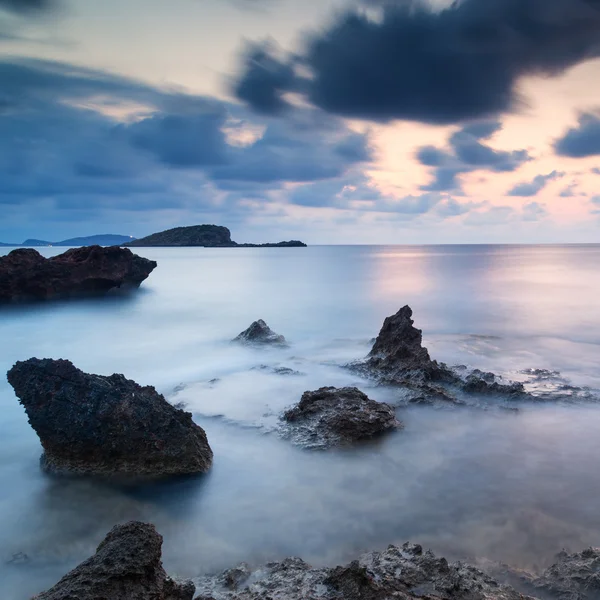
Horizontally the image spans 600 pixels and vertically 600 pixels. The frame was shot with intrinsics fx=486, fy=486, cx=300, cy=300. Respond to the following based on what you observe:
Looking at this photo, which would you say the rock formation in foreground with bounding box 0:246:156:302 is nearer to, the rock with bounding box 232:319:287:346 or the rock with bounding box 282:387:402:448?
the rock with bounding box 232:319:287:346

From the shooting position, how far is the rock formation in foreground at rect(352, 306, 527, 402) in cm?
914

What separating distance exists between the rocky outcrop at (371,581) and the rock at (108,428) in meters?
2.10

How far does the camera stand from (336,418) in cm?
736

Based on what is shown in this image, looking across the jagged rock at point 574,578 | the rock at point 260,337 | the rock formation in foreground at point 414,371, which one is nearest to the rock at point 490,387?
the rock formation in foreground at point 414,371

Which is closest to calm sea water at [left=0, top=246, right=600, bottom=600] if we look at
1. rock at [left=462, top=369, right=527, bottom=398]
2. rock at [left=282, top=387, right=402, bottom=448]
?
rock at [left=282, top=387, right=402, bottom=448]

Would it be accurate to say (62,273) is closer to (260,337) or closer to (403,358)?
(260,337)

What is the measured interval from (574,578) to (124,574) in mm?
3658

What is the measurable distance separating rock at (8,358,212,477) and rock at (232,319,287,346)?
810 cm

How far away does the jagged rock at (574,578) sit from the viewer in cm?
401

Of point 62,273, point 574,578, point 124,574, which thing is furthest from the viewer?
point 62,273

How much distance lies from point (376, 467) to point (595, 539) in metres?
2.56

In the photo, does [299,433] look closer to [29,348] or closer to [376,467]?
[376,467]

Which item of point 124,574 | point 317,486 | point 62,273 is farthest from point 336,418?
point 62,273

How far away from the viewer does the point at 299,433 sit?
7.47m
